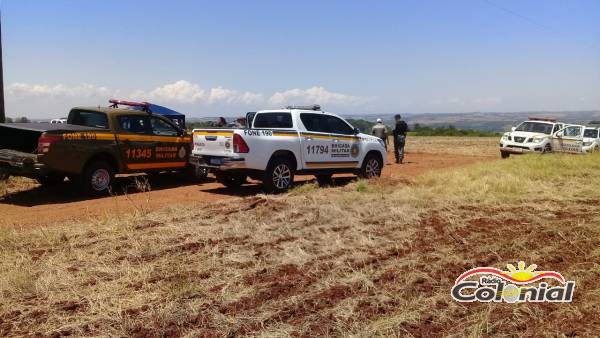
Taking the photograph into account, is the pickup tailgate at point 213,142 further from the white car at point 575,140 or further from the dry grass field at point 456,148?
the dry grass field at point 456,148

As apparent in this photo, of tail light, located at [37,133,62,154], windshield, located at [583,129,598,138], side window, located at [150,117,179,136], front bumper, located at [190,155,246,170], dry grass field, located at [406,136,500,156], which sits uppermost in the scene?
side window, located at [150,117,179,136]

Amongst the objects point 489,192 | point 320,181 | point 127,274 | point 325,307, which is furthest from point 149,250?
point 320,181

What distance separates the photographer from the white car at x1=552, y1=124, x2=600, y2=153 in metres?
20.3

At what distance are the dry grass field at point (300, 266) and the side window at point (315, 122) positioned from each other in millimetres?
2669

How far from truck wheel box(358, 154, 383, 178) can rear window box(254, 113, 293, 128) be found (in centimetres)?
262

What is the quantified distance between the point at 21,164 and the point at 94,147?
1384mm

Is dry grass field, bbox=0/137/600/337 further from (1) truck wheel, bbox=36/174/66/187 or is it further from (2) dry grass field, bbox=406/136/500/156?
(2) dry grass field, bbox=406/136/500/156

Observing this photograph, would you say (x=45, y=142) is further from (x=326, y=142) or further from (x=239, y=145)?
(x=326, y=142)

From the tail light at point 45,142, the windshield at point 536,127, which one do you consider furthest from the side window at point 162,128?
the windshield at point 536,127

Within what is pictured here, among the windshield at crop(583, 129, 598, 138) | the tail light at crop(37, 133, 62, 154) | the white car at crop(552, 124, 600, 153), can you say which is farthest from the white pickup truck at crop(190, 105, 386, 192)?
the windshield at crop(583, 129, 598, 138)

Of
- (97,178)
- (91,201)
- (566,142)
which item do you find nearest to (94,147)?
(97,178)

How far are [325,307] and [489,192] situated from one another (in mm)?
6636

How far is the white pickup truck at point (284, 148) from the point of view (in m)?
10.6

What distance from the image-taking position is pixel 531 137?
20.1 meters
